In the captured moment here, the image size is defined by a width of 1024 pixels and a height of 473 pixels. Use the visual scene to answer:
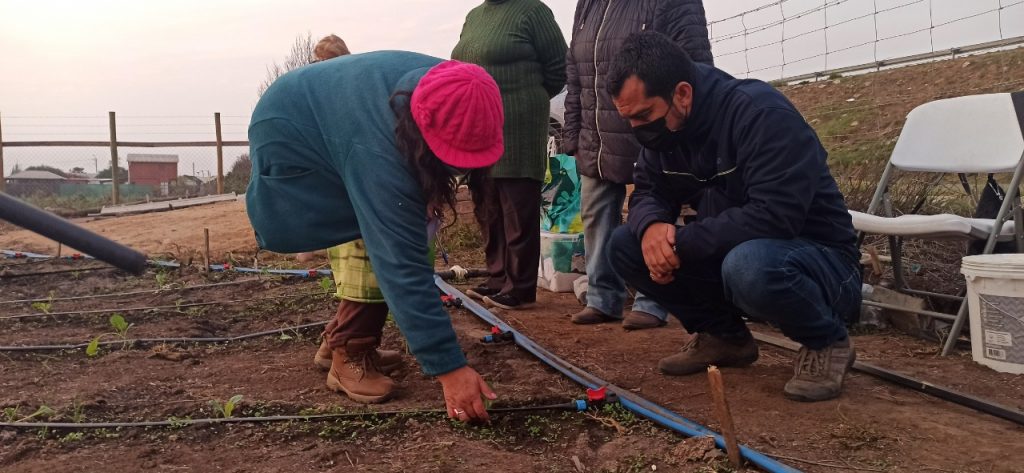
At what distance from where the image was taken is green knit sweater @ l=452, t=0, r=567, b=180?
4047 mm

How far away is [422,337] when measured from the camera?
2.04 m

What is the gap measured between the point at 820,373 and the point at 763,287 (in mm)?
414

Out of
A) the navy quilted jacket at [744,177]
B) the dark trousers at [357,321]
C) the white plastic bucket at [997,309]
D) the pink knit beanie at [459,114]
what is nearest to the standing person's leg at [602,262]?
the navy quilted jacket at [744,177]

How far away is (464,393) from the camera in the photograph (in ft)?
7.04

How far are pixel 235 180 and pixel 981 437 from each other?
53.9ft

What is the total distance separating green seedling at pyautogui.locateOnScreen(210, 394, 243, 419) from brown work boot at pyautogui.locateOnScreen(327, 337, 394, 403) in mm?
320

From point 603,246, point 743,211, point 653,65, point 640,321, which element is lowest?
point 640,321

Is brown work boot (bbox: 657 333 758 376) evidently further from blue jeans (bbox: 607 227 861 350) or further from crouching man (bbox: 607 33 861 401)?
crouching man (bbox: 607 33 861 401)

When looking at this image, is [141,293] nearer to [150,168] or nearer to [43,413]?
[43,413]

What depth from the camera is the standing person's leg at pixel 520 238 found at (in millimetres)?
4098

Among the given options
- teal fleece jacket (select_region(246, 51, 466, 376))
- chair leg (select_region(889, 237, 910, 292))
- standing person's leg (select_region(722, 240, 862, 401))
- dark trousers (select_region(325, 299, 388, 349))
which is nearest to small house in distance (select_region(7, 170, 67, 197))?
dark trousers (select_region(325, 299, 388, 349))

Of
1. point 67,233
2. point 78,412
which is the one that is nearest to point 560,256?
point 78,412

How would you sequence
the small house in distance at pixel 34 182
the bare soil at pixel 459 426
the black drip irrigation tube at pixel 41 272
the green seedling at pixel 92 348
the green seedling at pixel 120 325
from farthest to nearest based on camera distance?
the small house in distance at pixel 34 182
the black drip irrigation tube at pixel 41 272
the green seedling at pixel 120 325
the green seedling at pixel 92 348
the bare soil at pixel 459 426

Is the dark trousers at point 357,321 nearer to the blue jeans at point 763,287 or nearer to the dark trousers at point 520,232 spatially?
the blue jeans at point 763,287
